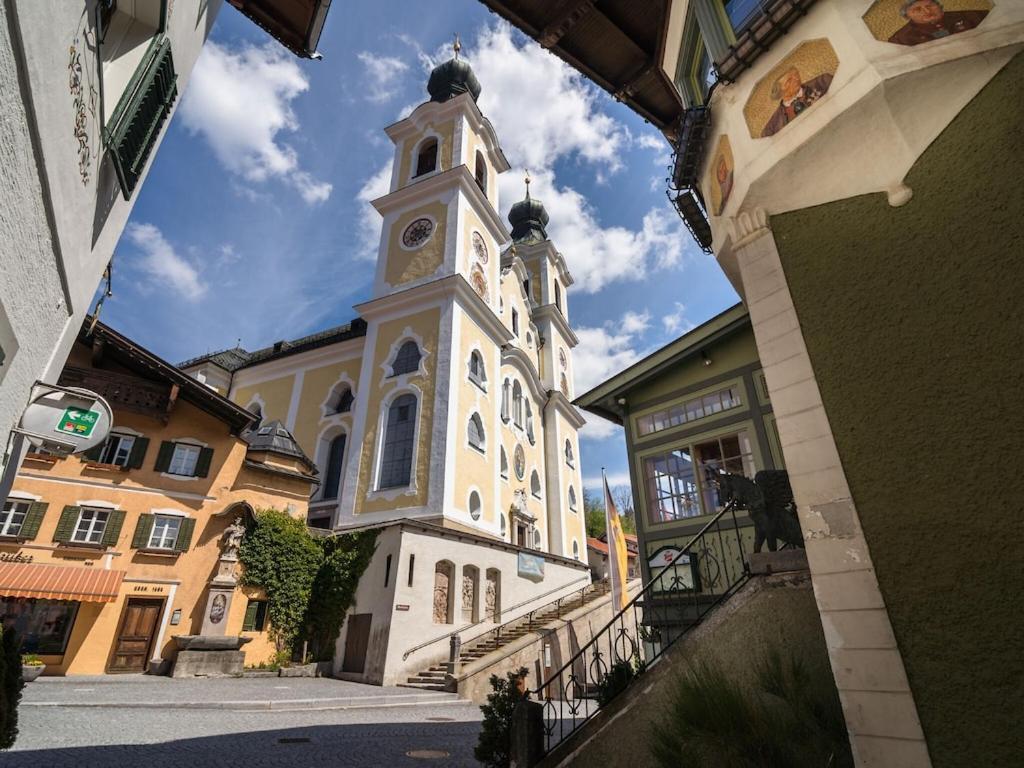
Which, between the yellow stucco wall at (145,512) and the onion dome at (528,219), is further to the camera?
the onion dome at (528,219)

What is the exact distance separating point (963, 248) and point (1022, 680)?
2674mm

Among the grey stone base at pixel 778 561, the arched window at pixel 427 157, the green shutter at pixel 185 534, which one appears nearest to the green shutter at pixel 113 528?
the green shutter at pixel 185 534

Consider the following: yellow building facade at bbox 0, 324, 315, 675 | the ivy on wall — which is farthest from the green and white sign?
the ivy on wall

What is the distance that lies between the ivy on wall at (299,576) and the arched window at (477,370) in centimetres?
893

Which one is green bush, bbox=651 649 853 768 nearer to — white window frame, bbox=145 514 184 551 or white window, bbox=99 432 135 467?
white window frame, bbox=145 514 184 551

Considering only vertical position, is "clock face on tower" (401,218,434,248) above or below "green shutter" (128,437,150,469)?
above

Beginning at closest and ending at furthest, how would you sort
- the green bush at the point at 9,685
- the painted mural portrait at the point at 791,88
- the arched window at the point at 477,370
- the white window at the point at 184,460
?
the green bush at the point at 9,685, the painted mural portrait at the point at 791,88, the white window at the point at 184,460, the arched window at the point at 477,370

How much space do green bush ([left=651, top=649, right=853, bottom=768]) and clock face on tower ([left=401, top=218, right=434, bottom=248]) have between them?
79.6 feet

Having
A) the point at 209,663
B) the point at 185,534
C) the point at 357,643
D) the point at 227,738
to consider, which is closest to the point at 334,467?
the point at 185,534

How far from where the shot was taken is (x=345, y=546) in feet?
59.9

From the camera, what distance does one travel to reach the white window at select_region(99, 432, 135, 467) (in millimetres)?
16406

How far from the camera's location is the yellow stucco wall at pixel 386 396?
21.1 meters

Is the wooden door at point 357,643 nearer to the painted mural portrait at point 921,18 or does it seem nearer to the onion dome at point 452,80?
the painted mural portrait at point 921,18

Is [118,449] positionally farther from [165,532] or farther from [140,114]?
[140,114]
